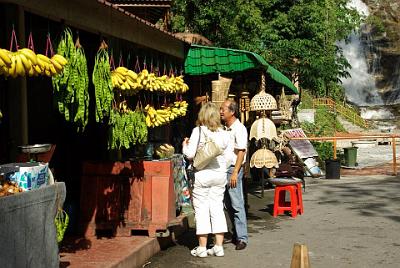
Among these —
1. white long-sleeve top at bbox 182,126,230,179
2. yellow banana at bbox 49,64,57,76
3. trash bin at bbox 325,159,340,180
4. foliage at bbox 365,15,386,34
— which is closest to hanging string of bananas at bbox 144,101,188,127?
white long-sleeve top at bbox 182,126,230,179

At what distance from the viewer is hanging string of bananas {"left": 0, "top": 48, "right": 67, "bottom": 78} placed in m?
4.21

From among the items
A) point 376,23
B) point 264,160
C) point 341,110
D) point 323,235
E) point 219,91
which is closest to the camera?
point 323,235

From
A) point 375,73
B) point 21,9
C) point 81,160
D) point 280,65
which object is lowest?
point 81,160

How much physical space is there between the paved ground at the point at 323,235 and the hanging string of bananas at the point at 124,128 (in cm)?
155

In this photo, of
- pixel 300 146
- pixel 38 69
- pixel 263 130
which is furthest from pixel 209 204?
pixel 300 146

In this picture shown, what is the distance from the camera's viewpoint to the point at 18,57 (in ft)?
14.3

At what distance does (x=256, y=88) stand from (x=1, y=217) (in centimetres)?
1041

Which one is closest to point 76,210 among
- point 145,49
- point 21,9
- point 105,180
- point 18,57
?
point 105,180

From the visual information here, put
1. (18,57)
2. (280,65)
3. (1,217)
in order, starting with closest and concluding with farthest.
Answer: (1,217)
(18,57)
(280,65)

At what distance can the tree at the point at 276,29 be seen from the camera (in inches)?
638

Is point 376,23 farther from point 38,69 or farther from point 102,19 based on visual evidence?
point 38,69

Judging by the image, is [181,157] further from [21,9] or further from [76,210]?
[21,9]

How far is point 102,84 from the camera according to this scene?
19.5ft

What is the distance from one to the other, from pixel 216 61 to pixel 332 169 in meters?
7.80
